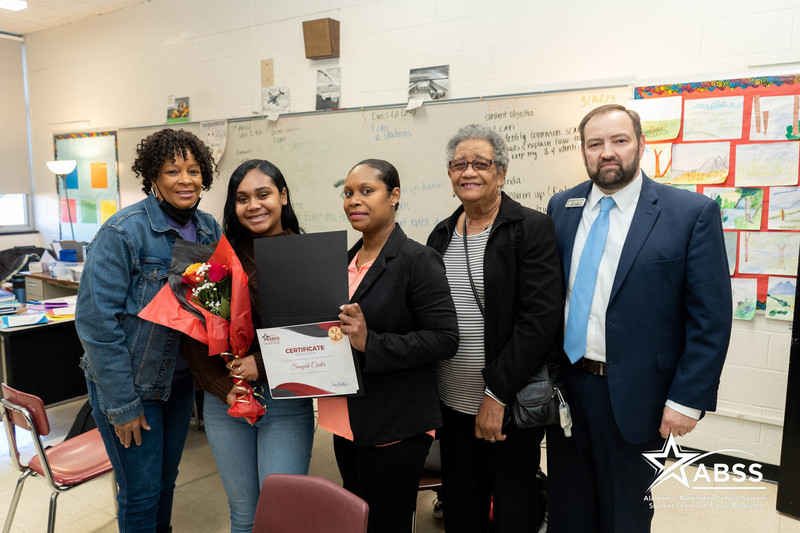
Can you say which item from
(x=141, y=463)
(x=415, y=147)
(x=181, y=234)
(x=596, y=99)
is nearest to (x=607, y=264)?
(x=181, y=234)

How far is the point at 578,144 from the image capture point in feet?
10.5

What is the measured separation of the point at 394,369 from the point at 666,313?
2.67 ft

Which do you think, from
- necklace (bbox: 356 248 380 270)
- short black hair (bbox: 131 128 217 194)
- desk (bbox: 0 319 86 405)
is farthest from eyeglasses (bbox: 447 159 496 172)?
desk (bbox: 0 319 86 405)

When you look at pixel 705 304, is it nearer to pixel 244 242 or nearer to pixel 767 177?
pixel 244 242

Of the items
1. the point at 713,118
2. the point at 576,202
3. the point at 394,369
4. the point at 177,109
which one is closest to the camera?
the point at 394,369

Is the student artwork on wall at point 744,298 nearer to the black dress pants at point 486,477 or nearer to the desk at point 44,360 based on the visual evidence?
the black dress pants at point 486,477

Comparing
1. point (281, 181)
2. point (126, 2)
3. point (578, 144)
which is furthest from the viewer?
point (126, 2)

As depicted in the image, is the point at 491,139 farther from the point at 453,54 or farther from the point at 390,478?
the point at 453,54

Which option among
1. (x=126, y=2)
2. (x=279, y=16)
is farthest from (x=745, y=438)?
(x=126, y=2)

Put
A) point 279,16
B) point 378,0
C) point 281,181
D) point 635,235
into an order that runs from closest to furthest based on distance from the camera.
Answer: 1. point 635,235
2. point 281,181
3. point 378,0
4. point 279,16

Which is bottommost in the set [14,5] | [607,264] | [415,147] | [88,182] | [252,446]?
[252,446]

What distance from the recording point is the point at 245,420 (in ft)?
5.30

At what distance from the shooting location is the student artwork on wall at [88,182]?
5.74 m

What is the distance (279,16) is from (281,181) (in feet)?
10.5
